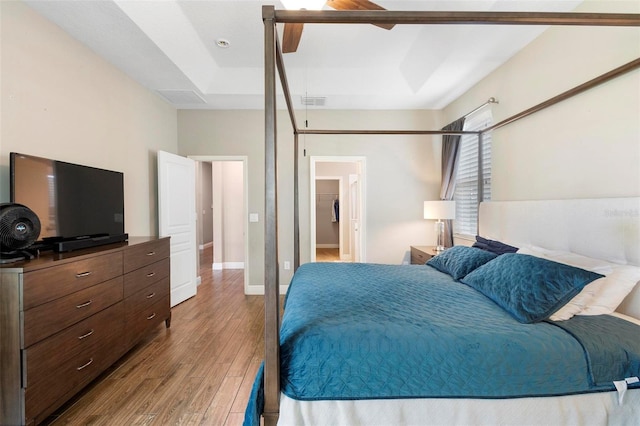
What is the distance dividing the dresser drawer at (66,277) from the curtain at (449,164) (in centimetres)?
366

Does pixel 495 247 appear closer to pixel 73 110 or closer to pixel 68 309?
pixel 68 309

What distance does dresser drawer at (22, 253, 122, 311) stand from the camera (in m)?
1.41

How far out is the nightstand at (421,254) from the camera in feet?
10.8

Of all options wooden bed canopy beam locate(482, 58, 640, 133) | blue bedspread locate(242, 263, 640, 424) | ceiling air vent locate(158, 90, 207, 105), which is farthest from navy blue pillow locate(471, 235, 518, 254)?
ceiling air vent locate(158, 90, 207, 105)

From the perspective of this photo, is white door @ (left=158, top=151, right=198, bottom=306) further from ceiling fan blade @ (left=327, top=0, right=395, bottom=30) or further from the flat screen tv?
ceiling fan blade @ (left=327, top=0, right=395, bottom=30)

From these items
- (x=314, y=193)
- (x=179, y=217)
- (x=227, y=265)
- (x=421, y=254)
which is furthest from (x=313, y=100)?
(x=227, y=265)

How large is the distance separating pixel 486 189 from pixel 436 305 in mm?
2063

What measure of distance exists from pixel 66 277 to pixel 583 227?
3.32 metres

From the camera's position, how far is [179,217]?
3594 millimetres

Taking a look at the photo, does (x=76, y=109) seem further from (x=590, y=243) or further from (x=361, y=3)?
(x=590, y=243)

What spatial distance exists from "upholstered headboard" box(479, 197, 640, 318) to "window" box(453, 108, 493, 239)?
704 mm

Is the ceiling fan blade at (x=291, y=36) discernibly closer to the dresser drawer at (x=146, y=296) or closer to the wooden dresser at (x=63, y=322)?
the wooden dresser at (x=63, y=322)

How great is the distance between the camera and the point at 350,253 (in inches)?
246

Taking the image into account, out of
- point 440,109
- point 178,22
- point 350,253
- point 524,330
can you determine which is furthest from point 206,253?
point 524,330
